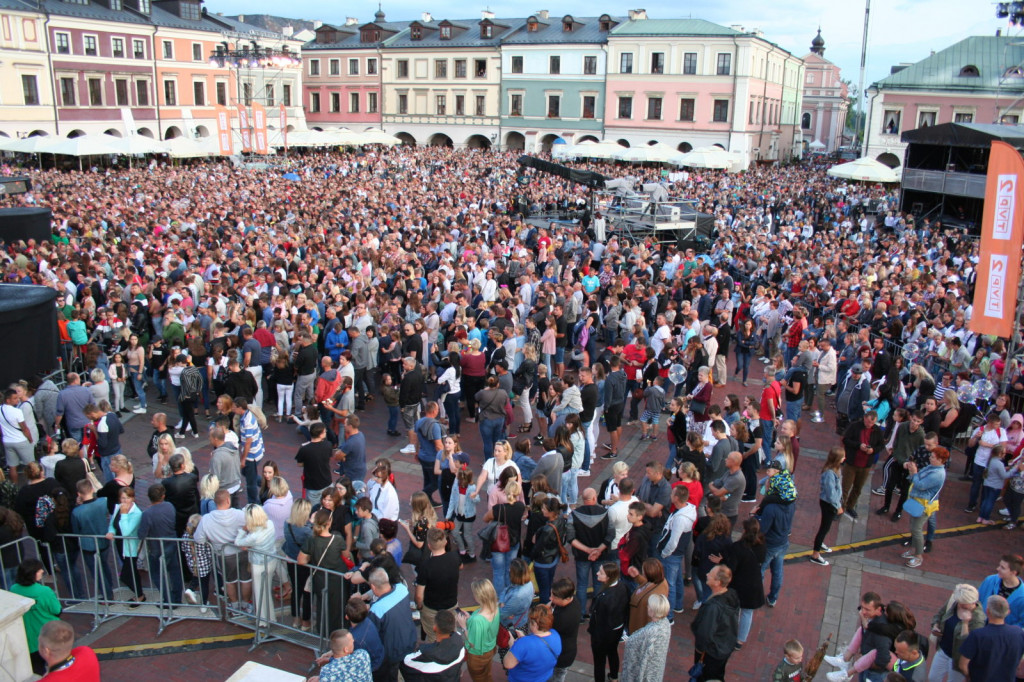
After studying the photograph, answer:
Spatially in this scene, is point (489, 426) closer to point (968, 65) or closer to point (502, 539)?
point (502, 539)

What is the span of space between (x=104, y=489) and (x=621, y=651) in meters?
4.84

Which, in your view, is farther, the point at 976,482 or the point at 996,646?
the point at 976,482

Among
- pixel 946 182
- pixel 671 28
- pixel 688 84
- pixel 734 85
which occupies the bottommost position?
pixel 946 182

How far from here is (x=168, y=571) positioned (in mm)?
6621

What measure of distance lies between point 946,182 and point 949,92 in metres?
20.5

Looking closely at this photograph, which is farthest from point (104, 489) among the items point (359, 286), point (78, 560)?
point (359, 286)

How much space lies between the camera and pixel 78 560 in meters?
7.34

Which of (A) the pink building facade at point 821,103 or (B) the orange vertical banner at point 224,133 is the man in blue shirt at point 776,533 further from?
(A) the pink building facade at point 821,103

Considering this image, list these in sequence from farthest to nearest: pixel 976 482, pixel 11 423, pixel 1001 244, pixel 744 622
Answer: pixel 1001 244, pixel 976 482, pixel 11 423, pixel 744 622

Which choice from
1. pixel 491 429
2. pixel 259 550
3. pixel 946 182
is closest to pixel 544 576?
pixel 259 550

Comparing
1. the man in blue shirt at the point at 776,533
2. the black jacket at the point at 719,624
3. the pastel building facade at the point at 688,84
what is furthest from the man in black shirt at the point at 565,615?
the pastel building facade at the point at 688,84

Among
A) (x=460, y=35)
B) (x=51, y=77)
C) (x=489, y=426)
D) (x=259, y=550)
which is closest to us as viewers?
(x=259, y=550)

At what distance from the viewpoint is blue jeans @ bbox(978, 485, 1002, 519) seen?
334 inches

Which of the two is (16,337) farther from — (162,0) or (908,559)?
(162,0)
